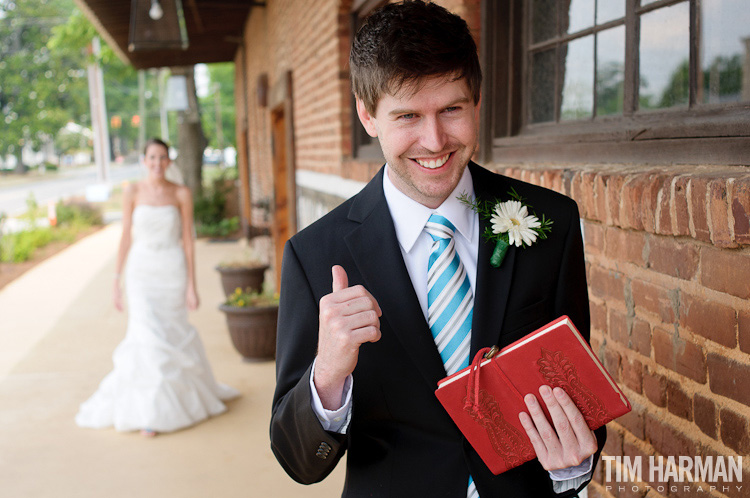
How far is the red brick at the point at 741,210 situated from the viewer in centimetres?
157

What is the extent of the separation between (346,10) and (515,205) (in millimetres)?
4125

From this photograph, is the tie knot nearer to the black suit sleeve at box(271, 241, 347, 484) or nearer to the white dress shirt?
the white dress shirt

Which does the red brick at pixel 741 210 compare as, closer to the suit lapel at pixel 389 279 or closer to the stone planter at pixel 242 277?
the suit lapel at pixel 389 279

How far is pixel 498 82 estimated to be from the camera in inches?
126

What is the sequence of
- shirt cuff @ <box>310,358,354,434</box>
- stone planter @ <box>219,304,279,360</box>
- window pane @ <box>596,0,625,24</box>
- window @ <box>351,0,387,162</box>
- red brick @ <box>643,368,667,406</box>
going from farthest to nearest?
stone planter @ <box>219,304,279,360</box>
window @ <box>351,0,387,162</box>
window pane @ <box>596,0,625,24</box>
red brick @ <box>643,368,667,406</box>
shirt cuff @ <box>310,358,354,434</box>

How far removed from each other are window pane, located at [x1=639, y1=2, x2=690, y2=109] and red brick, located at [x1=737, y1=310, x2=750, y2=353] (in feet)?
2.54

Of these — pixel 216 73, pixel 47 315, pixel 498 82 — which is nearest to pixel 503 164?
pixel 498 82

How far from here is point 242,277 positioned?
8.75 m

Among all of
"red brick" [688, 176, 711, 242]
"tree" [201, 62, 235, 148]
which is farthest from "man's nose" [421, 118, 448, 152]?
"tree" [201, 62, 235, 148]

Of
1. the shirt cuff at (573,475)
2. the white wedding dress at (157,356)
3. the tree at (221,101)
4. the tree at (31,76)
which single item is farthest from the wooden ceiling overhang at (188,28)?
the tree at (221,101)

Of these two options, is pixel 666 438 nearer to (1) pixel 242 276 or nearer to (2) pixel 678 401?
(2) pixel 678 401

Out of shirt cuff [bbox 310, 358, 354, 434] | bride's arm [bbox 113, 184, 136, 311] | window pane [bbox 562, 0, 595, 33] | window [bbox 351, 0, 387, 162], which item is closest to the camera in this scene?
shirt cuff [bbox 310, 358, 354, 434]

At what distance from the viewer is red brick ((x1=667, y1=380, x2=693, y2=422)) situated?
76.2 inches

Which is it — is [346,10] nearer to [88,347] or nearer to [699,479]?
[699,479]
